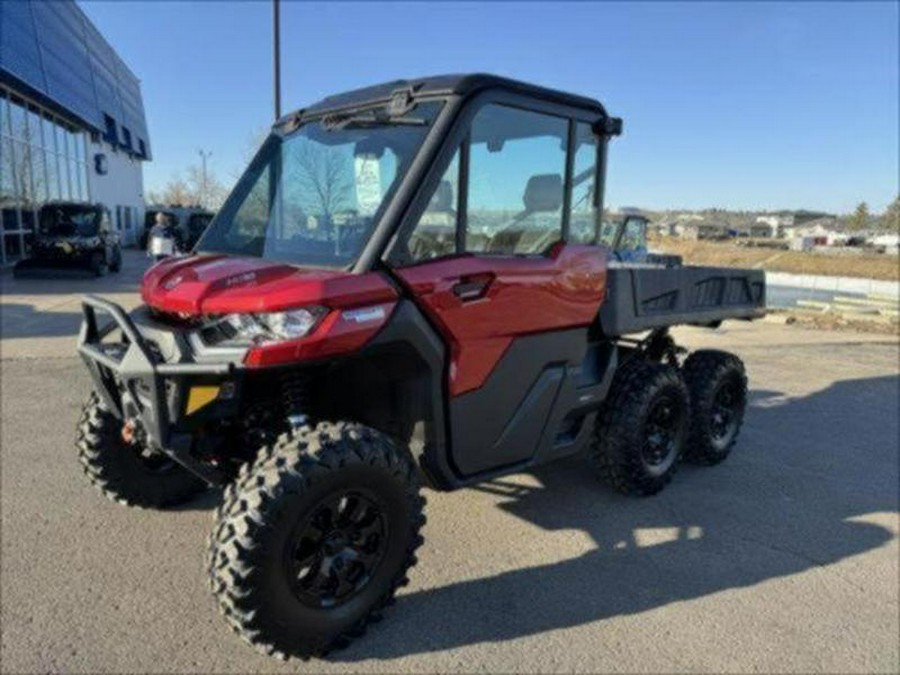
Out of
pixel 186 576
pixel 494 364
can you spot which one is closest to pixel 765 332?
pixel 494 364

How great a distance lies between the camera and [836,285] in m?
23.7

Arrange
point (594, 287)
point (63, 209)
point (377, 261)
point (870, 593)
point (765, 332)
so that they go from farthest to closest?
point (63, 209) → point (765, 332) → point (594, 287) → point (870, 593) → point (377, 261)

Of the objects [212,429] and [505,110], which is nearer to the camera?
[212,429]

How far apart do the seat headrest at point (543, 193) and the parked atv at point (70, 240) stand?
60.6 feet

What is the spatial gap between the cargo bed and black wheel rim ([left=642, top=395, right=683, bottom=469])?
0.58 meters

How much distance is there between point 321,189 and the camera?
3.51 meters

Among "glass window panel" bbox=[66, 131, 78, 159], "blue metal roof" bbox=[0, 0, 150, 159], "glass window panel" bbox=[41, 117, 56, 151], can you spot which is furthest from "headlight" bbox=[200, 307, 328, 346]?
"glass window panel" bbox=[66, 131, 78, 159]

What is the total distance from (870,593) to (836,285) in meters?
23.0

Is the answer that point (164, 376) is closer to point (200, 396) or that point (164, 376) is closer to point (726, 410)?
point (200, 396)

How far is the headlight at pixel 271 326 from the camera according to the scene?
2778 millimetres

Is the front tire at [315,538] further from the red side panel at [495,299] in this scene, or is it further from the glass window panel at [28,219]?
the glass window panel at [28,219]

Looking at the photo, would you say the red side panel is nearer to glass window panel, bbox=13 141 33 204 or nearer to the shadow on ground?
the shadow on ground

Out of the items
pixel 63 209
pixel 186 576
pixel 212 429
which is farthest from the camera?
pixel 63 209

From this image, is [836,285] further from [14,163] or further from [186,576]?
[14,163]
